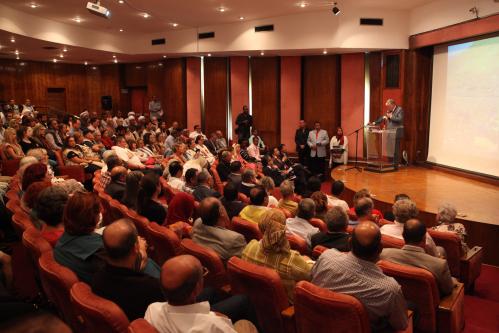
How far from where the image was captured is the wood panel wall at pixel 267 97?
1208 cm

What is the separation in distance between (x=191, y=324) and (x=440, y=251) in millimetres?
2469

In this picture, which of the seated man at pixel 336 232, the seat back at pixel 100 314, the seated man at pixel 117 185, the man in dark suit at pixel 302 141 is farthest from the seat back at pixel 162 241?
the man in dark suit at pixel 302 141

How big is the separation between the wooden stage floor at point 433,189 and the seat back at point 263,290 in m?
3.59

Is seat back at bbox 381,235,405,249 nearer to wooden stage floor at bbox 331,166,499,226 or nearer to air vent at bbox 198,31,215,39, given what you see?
wooden stage floor at bbox 331,166,499,226

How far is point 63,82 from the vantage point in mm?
15969

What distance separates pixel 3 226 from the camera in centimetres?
370

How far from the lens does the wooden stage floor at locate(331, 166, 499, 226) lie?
553 cm

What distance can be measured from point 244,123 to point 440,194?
6.36 metres

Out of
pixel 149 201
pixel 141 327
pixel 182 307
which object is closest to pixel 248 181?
pixel 149 201

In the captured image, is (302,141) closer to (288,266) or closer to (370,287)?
(288,266)

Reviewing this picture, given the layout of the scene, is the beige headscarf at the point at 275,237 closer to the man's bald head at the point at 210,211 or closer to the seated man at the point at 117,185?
the man's bald head at the point at 210,211

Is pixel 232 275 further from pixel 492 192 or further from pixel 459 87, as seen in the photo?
pixel 459 87

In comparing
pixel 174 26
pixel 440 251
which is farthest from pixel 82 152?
pixel 440 251

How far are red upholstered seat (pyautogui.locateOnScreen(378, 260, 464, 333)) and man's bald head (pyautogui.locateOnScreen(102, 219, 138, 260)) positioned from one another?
152 cm
